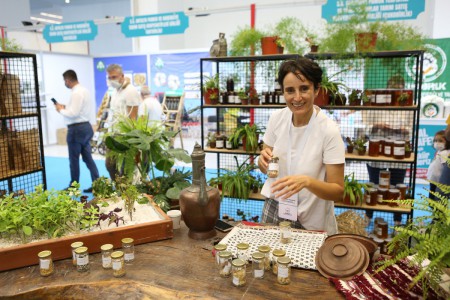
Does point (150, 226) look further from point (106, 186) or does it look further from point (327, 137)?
point (327, 137)

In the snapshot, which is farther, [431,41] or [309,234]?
[431,41]

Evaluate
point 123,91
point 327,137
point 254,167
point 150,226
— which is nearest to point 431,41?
point 254,167

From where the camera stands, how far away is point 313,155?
2096mm

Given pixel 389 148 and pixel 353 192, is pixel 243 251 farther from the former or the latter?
pixel 389 148

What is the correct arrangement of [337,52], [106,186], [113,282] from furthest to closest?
[337,52] < [106,186] < [113,282]

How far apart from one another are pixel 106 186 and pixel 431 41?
6138mm

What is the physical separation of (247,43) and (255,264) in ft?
11.1

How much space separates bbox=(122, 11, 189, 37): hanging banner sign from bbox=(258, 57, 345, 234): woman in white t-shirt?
198 inches

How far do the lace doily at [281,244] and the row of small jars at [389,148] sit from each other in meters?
2.28

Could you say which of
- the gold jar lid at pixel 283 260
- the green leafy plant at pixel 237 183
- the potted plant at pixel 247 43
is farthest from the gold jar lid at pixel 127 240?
the potted plant at pixel 247 43

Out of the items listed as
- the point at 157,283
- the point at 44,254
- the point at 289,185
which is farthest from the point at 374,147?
the point at 44,254

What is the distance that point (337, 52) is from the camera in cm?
Result: 391

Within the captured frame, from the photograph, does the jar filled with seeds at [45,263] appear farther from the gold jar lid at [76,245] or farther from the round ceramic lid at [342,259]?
the round ceramic lid at [342,259]

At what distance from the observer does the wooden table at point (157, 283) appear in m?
1.42
